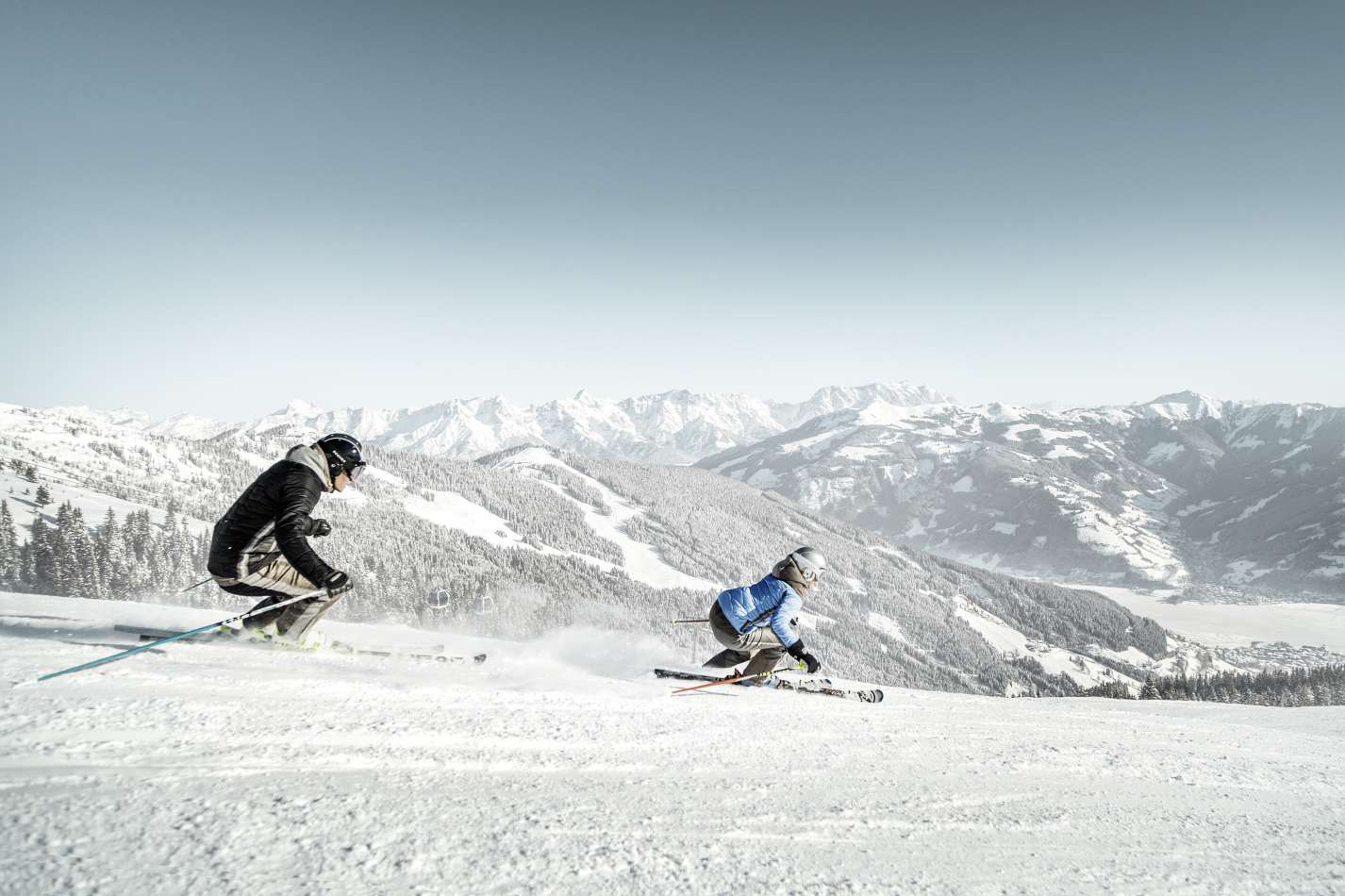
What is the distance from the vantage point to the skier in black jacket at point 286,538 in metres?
7.41

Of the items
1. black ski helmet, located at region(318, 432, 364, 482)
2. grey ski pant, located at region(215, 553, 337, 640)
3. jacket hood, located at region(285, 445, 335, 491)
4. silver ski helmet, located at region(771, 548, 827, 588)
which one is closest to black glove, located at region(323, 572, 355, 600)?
grey ski pant, located at region(215, 553, 337, 640)

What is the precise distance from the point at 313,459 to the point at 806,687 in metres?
8.75

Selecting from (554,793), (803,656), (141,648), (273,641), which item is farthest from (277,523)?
(803,656)

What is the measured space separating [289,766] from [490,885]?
6.65 feet

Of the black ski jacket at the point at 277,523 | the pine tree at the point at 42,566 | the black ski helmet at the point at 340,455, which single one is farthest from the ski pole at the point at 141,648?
Result: the pine tree at the point at 42,566

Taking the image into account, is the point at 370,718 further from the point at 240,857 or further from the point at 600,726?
the point at 240,857

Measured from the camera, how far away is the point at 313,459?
311 inches

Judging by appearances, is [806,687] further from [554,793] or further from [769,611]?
[554,793]

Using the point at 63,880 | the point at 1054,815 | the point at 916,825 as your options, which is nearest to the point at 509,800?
the point at 63,880

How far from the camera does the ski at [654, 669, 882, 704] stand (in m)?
10.1

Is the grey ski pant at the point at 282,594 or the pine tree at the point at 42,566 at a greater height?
the grey ski pant at the point at 282,594

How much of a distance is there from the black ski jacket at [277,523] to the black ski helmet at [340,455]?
9.7 inches

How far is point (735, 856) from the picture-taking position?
3309mm

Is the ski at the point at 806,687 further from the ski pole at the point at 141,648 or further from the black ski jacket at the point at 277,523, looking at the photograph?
the black ski jacket at the point at 277,523
